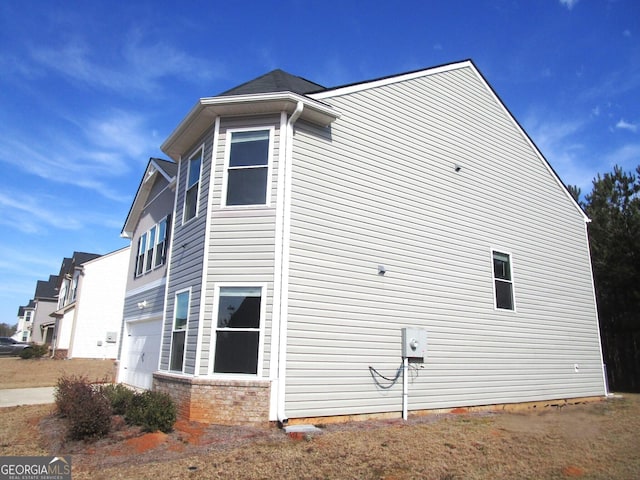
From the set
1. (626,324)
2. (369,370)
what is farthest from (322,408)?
(626,324)

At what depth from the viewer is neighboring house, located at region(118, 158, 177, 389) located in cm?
1264

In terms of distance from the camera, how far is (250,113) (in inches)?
370

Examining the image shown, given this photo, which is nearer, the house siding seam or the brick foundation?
the brick foundation

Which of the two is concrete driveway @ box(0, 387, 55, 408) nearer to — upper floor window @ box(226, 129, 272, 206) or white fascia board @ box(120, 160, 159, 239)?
white fascia board @ box(120, 160, 159, 239)

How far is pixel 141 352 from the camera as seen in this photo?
13.4 m

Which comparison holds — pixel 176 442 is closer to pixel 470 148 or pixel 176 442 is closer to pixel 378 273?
pixel 378 273

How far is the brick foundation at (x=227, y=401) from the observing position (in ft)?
25.6

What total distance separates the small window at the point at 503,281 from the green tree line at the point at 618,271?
8.31 meters

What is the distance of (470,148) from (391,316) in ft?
18.7

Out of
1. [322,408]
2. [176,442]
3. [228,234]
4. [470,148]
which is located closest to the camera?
[176,442]

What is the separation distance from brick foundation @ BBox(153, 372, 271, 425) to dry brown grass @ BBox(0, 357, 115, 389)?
776 centimetres

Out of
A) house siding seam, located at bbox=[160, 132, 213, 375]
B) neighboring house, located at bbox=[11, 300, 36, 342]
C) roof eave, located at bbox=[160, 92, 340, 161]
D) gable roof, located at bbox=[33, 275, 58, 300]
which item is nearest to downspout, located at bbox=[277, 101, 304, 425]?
roof eave, located at bbox=[160, 92, 340, 161]

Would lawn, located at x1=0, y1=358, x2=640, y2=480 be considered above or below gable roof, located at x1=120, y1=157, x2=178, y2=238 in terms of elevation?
below

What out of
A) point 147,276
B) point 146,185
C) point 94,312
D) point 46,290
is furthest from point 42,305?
point 147,276
